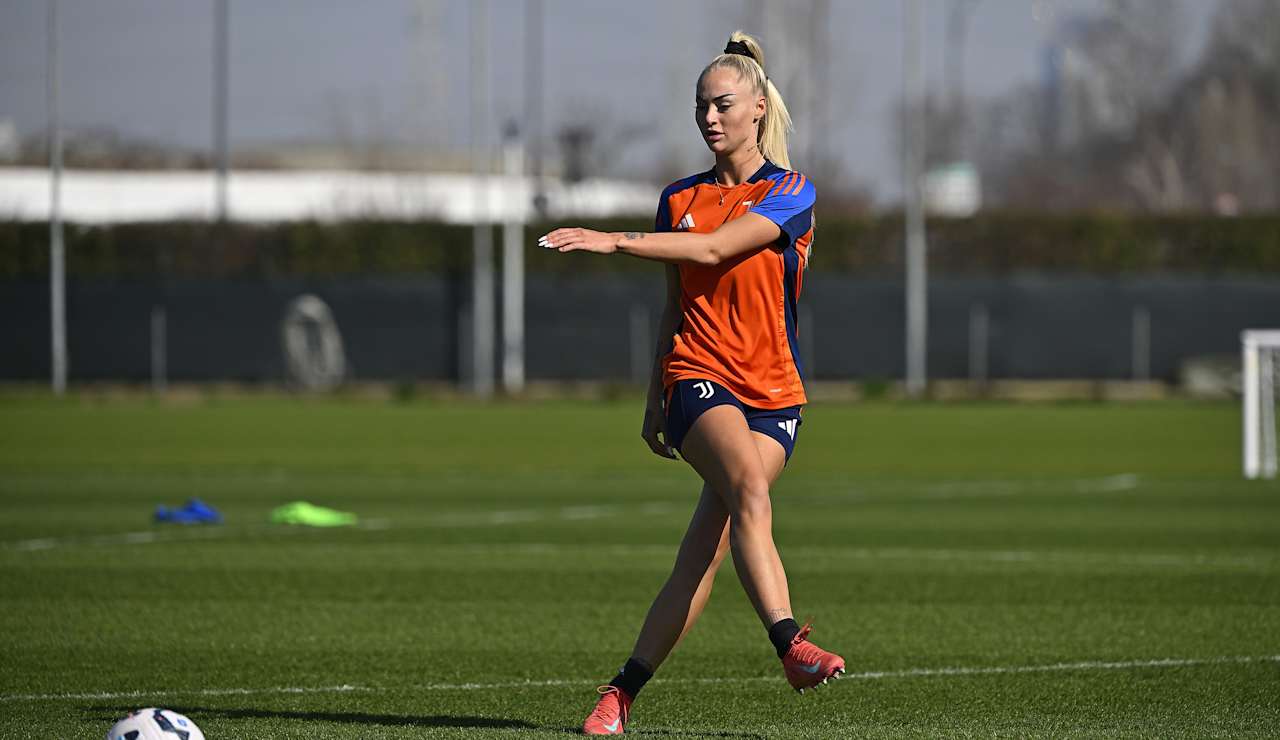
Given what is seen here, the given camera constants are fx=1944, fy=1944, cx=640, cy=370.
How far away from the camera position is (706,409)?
661 centimetres

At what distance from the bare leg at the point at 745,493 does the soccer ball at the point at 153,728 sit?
187 cm

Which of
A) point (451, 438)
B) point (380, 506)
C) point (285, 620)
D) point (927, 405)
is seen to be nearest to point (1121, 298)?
point (927, 405)

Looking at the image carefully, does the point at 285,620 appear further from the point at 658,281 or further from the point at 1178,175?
the point at 1178,175

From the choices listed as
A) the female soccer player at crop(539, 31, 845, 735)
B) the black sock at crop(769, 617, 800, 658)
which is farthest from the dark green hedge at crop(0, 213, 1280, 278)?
the black sock at crop(769, 617, 800, 658)

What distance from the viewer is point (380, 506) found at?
58.0 feet

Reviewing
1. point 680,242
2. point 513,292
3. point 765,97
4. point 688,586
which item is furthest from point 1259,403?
point 513,292

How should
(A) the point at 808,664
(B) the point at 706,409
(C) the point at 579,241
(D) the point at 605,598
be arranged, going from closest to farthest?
1. (C) the point at 579,241
2. (A) the point at 808,664
3. (B) the point at 706,409
4. (D) the point at 605,598

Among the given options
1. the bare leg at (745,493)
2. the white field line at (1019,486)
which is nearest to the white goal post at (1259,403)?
the white field line at (1019,486)

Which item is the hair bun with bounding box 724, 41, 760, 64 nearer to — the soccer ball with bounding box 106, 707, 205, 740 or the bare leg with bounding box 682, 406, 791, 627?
the bare leg with bounding box 682, 406, 791, 627

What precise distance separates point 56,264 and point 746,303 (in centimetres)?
3942

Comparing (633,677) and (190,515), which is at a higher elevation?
(633,677)

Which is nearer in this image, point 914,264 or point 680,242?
point 680,242

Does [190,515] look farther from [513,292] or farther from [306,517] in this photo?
[513,292]

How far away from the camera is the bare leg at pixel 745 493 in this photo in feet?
21.5
